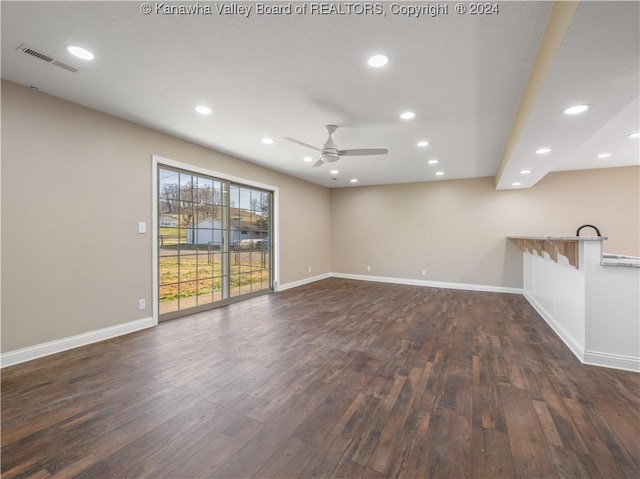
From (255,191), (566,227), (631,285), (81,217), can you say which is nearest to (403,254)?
(566,227)

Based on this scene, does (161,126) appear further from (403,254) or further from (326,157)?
(403,254)

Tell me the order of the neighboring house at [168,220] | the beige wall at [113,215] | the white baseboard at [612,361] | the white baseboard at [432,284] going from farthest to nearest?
the white baseboard at [432,284] < the neighboring house at [168,220] < the beige wall at [113,215] < the white baseboard at [612,361]

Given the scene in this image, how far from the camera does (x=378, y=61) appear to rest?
223cm

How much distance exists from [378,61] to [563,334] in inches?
146

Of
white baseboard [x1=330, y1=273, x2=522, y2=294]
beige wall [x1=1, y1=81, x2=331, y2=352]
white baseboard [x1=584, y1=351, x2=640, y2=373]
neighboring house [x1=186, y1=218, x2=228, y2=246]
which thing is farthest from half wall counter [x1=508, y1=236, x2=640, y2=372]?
beige wall [x1=1, y1=81, x2=331, y2=352]

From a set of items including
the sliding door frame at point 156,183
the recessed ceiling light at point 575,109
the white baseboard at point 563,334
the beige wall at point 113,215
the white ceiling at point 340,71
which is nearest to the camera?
the white ceiling at point 340,71

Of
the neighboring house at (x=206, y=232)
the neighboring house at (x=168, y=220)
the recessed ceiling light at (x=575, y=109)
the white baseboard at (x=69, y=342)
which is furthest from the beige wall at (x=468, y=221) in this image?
the white baseboard at (x=69, y=342)

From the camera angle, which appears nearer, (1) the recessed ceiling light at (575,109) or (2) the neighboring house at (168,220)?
(1) the recessed ceiling light at (575,109)

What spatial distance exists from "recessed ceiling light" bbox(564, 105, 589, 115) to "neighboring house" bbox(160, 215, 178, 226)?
185 inches

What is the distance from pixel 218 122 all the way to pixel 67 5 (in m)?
1.80

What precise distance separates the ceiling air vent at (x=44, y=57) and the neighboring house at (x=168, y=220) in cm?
194

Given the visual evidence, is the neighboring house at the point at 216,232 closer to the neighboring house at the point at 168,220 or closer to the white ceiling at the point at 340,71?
the neighboring house at the point at 168,220

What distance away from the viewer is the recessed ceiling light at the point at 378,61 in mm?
2170

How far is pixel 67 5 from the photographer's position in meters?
1.73
